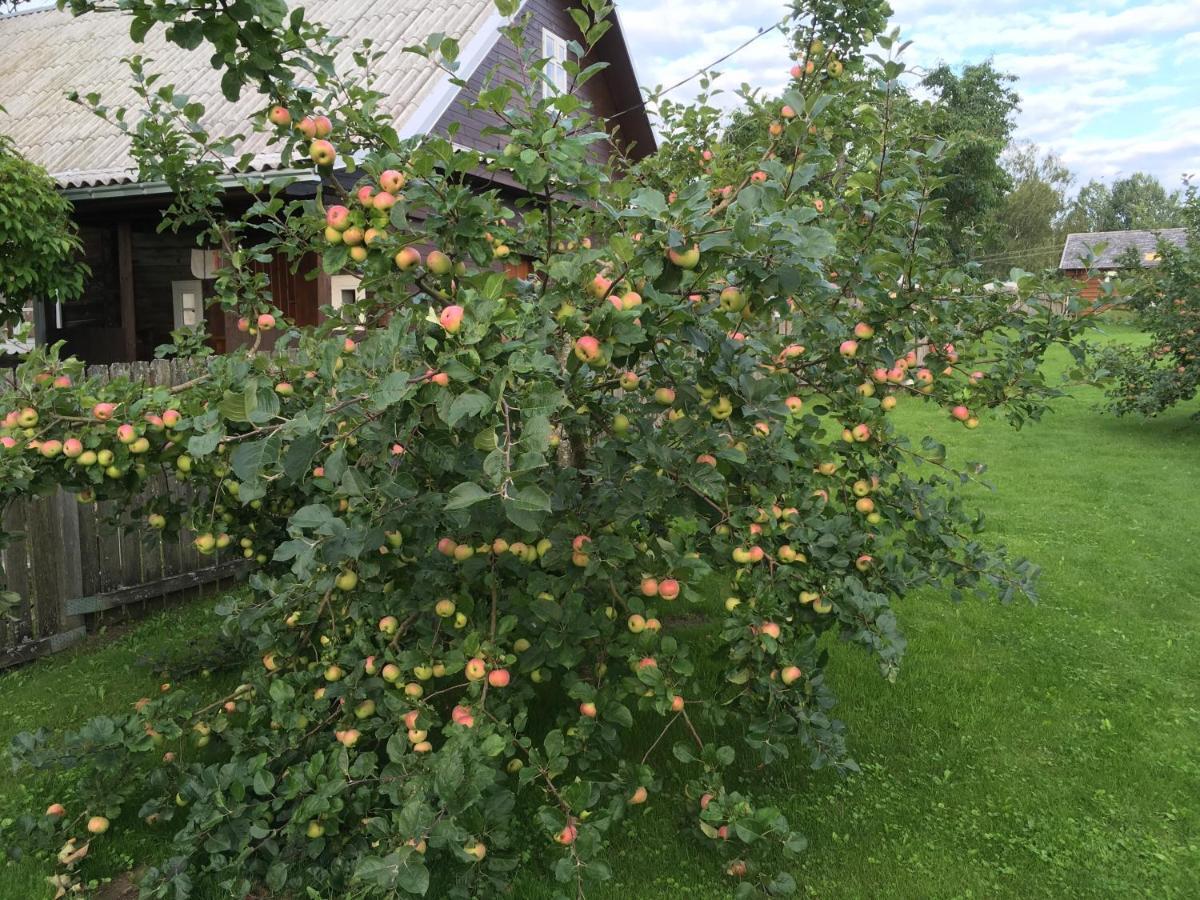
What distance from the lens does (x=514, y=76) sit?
10.3 meters

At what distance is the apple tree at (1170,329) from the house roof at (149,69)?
8.09m

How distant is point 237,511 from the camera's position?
126 inches

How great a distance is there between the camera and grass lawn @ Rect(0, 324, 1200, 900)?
2.80 metres

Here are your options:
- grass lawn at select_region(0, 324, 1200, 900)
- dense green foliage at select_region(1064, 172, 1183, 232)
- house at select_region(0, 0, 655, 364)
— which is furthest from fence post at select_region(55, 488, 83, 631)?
dense green foliage at select_region(1064, 172, 1183, 232)

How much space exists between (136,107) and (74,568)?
7615mm

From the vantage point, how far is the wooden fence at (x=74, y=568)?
4.59m

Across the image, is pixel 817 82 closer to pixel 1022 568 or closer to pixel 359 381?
pixel 1022 568

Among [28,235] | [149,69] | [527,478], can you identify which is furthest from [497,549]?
[149,69]

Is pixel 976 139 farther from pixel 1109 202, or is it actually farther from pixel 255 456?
pixel 1109 202

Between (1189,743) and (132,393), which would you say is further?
(1189,743)

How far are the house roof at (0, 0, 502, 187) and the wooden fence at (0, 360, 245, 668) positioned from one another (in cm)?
322

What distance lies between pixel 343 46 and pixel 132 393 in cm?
840

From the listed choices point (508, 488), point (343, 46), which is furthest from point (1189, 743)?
point (343, 46)

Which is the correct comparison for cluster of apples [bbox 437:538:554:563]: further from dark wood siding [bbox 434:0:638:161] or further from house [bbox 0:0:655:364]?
dark wood siding [bbox 434:0:638:161]
